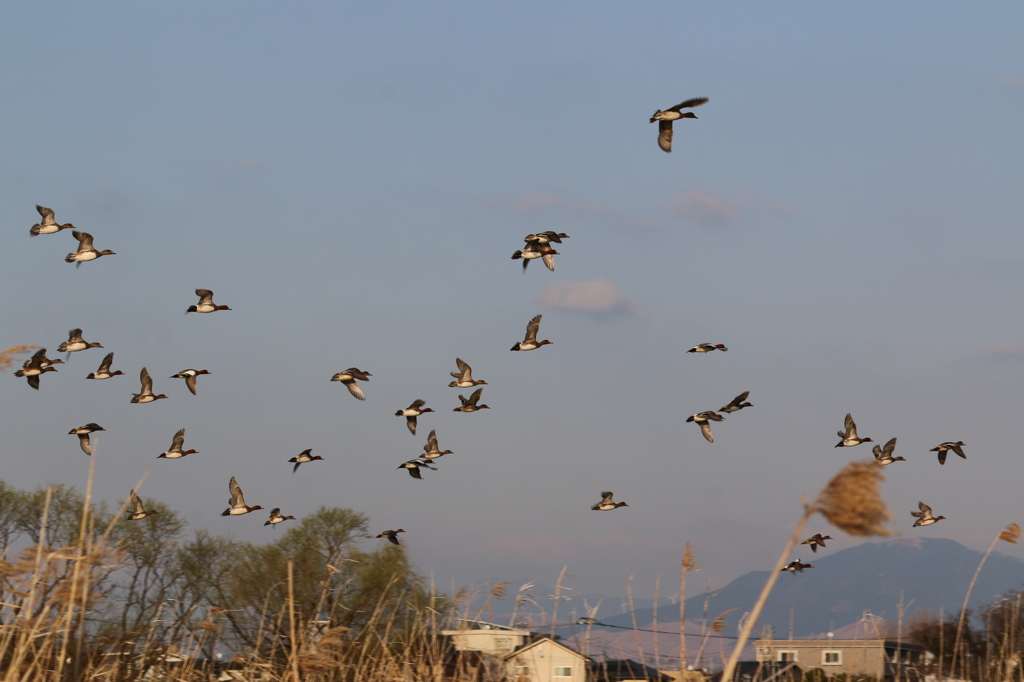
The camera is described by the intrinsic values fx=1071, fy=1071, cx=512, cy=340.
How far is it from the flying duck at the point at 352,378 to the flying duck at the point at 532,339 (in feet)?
14.0

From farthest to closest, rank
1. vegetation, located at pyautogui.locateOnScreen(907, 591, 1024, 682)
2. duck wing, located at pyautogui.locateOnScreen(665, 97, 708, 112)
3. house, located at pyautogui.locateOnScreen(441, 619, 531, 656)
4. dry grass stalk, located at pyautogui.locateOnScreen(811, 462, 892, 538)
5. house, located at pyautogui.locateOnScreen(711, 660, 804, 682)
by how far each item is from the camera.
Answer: duck wing, located at pyautogui.locateOnScreen(665, 97, 708, 112) < vegetation, located at pyautogui.locateOnScreen(907, 591, 1024, 682) < house, located at pyautogui.locateOnScreen(441, 619, 531, 656) < house, located at pyautogui.locateOnScreen(711, 660, 804, 682) < dry grass stalk, located at pyautogui.locateOnScreen(811, 462, 892, 538)

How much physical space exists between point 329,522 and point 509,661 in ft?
232

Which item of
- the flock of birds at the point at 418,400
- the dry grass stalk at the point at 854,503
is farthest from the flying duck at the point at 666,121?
the dry grass stalk at the point at 854,503

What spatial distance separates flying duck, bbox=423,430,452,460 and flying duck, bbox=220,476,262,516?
5930 mm

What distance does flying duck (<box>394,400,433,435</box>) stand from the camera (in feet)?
105

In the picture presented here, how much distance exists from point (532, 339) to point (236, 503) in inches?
362

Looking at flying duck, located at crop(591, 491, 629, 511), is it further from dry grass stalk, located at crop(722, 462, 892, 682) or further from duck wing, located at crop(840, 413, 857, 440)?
dry grass stalk, located at crop(722, 462, 892, 682)

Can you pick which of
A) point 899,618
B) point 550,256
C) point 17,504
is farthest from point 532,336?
point 17,504

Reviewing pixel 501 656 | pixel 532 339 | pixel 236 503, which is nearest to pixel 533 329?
pixel 532 339

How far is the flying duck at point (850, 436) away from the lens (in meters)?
30.9

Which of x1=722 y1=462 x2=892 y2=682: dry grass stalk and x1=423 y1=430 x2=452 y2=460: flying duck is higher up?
x1=423 y1=430 x2=452 y2=460: flying duck

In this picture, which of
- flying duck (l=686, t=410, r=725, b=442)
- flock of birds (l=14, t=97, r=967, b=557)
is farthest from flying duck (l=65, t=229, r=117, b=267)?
flying duck (l=686, t=410, r=725, b=442)

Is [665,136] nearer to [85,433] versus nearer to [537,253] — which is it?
[537,253]

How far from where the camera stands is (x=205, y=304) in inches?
1173
